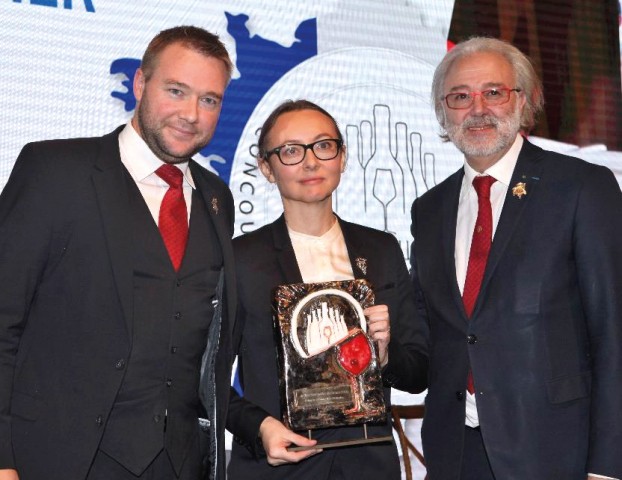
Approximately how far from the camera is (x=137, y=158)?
2.33 metres

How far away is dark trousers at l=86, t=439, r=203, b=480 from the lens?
2.09 meters

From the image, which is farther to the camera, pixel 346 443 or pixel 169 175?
pixel 169 175

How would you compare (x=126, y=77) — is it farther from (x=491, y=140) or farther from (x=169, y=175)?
(x=491, y=140)

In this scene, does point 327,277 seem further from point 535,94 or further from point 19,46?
point 19,46

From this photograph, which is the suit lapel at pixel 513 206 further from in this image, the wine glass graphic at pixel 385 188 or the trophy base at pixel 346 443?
the wine glass graphic at pixel 385 188

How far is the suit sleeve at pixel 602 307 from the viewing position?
2176 mm

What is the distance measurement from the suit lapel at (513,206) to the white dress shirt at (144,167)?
0.94 m

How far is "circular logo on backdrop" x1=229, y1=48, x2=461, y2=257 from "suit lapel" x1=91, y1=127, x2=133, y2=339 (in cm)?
141

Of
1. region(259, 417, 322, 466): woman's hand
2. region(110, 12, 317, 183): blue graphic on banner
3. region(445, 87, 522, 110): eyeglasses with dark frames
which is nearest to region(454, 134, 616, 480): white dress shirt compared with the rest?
region(445, 87, 522, 110): eyeglasses with dark frames

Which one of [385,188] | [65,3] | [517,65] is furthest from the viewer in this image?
[385,188]

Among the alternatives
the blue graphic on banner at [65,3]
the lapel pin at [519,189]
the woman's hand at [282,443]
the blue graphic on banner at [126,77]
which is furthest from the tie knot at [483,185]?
the blue graphic on banner at [65,3]

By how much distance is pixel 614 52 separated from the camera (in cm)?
455

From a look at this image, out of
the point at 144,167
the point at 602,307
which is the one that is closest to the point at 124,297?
the point at 144,167

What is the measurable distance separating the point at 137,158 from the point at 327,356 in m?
0.76
